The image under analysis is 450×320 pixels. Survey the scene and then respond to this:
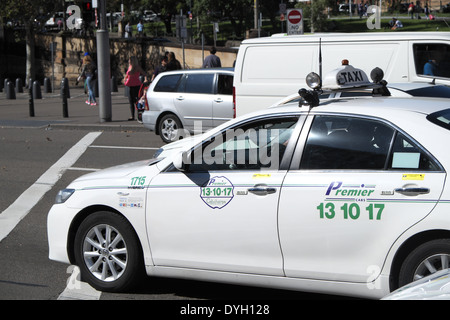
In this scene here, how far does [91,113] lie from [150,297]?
1863 centimetres

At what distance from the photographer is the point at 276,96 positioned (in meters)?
13.2

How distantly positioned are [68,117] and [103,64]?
3.24 meters

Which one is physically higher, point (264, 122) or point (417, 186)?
point (264, 122)

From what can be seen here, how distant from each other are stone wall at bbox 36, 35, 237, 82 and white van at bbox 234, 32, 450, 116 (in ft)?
82.7

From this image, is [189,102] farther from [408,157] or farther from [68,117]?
[408,157]

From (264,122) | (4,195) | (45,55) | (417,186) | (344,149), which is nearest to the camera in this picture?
(417,186)

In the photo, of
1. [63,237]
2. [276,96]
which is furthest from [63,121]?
[63,237]

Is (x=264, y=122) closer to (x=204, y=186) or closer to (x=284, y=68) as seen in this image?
(x=204, y=186)

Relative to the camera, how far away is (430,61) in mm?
12359

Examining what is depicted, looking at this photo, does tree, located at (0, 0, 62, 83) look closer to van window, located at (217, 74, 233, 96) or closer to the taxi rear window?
van window, located at (217, 74, 233, 96)

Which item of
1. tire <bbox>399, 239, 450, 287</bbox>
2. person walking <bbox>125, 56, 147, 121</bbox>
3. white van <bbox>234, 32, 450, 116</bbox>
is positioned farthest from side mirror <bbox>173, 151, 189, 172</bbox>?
person walking <bbox>125, 56, 147, 121</bbox>

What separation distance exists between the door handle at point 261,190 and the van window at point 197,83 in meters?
10.9

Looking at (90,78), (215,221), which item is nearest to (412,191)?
(215,221)

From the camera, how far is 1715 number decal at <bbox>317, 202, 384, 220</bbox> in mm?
5000
